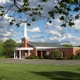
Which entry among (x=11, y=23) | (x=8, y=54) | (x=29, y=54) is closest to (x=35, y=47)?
(x=29, y=54)

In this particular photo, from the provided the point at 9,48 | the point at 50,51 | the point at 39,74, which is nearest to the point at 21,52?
the point at 9,48

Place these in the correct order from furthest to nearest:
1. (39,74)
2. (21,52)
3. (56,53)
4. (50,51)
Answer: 1. (21,52)
2. (50,51)
3. (56,53)
4. (39,74)

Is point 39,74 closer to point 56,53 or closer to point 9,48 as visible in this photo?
point 56,53

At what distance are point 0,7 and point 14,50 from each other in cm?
5965

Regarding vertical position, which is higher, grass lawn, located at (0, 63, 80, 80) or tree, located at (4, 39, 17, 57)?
tree, located at (4, 39, 17, 57)

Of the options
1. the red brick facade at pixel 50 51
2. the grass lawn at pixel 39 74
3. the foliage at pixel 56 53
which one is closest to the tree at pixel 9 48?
the red brick facade at pixel 50 51

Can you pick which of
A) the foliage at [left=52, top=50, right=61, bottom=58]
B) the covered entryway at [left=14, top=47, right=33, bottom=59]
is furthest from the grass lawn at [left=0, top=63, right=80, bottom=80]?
the covered entryway at [left=14, top=47, right=33, bottom=59]

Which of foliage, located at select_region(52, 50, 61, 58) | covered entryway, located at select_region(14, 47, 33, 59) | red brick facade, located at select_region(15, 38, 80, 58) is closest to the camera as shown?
red brick facade, located at select_region(15, 38, 80, 58)

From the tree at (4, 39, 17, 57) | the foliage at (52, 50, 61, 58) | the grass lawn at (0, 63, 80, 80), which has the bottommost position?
the grass lawn at (0, 63, 80, 80)

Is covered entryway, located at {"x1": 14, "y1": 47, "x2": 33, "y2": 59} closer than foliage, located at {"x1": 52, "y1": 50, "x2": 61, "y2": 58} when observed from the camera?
No

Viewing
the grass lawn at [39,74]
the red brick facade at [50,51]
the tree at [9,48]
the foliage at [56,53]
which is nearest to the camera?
the grass lawn at [39,74]

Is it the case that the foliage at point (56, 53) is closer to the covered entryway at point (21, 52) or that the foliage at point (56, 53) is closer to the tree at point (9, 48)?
the covered entryway at point (21, 52)

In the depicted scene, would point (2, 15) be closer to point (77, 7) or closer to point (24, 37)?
point (77, 7)

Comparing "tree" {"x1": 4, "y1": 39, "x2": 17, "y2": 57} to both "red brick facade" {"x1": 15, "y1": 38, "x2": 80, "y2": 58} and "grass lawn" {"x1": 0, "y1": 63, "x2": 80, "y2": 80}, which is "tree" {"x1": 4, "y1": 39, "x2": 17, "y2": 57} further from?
"grass lawn" {"x1": 0, "y1": 63, "x2": 80, "y2": 80}
